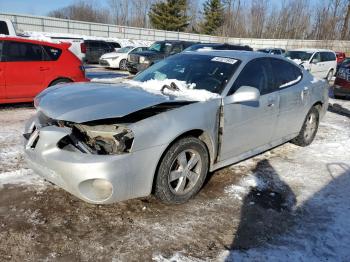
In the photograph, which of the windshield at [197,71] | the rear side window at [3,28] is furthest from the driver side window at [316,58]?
the windshield at [197,71]

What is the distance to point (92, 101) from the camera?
3.63 meters

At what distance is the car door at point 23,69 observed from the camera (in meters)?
7.90

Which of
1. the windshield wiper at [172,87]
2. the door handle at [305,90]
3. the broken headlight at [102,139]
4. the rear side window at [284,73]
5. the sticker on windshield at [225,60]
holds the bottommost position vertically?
the broken headlight at [102,139]

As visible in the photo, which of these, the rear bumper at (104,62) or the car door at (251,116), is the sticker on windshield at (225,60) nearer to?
the car door at (251,116)

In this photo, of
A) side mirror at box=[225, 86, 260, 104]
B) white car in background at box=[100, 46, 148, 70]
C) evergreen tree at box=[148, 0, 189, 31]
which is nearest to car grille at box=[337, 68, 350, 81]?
side mirror at box=[225, 86, 260, 104]

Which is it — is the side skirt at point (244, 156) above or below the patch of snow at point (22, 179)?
above

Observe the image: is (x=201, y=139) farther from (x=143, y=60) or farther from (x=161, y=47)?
(x=161, y=47)

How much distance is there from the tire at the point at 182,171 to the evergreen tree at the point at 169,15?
54478mm

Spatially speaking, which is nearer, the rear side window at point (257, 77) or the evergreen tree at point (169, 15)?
the rear side window at point (257, 77)

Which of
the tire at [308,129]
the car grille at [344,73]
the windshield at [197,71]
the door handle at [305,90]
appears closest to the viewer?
the windshield at [197,71]

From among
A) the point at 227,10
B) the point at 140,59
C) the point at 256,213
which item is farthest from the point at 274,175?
the point at 227,10

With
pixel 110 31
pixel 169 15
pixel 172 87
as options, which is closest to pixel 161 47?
pixel 172 87

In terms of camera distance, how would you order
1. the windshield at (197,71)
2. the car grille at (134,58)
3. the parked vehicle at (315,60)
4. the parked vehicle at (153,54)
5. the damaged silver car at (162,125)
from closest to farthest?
the damaged silver car at (162,125) → the windshield at (197,71) → the parked vehicle at (153,54) → the car grille at (134,58) → the parked vehicle at (315,60)

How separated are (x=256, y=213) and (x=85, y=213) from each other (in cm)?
176
